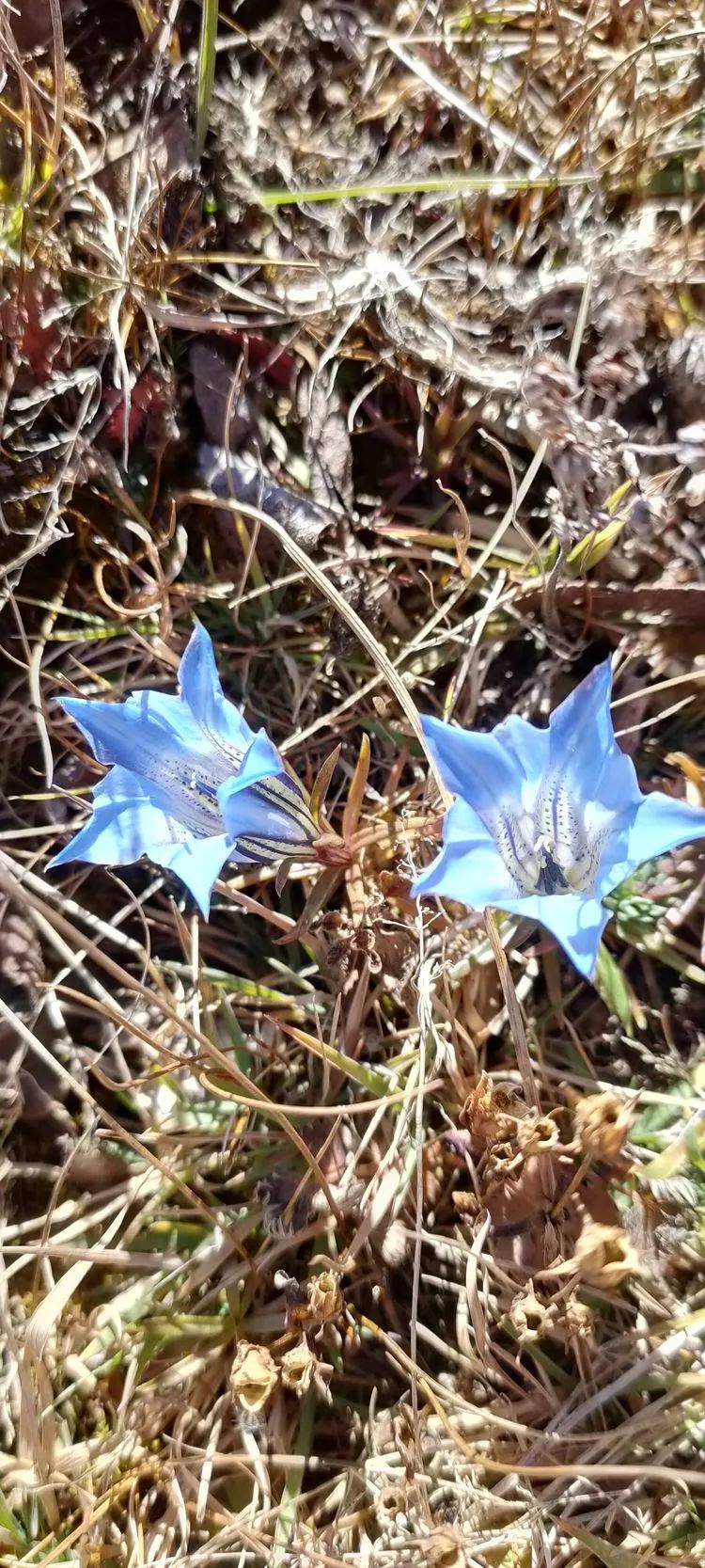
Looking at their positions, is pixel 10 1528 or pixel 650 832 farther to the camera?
pixel 10 1528

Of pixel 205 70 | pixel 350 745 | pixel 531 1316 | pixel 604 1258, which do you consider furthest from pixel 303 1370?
pixel 205 70

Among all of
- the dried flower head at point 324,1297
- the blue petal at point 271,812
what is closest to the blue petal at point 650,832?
the blue petal at point 271,812

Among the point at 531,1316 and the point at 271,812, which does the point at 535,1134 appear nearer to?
the point at 531,1316

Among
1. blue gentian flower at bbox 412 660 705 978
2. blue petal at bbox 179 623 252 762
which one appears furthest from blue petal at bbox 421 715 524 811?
blue petal at bbox 179 623 252 762

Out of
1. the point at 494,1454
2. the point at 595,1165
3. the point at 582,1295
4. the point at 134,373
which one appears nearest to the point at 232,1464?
the point at 494,1454

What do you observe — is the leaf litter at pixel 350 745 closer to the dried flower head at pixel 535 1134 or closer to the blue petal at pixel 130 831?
the dried flower head at pixel 535 1134

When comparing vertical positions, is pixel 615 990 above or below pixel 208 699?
below

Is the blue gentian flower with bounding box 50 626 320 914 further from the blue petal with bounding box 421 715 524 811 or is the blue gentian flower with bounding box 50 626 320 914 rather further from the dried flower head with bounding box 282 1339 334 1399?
the dried flower head with bounding box 282 1339 334 1399
